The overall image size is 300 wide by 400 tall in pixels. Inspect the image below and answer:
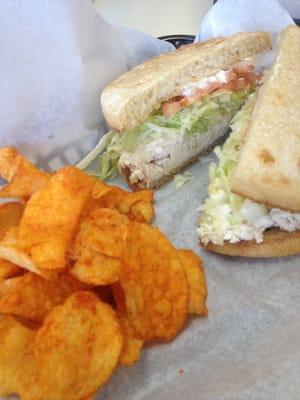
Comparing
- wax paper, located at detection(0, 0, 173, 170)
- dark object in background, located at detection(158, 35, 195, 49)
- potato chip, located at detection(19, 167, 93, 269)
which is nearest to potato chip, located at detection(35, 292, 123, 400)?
potato chip, located at detection(19, 167, 93, 269)

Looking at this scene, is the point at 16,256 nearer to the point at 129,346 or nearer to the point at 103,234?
the point at 103,234

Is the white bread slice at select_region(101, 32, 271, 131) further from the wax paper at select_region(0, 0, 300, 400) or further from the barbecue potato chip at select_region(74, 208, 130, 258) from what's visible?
the barbecue potato chip at select_region(74, 208, 130, 258)

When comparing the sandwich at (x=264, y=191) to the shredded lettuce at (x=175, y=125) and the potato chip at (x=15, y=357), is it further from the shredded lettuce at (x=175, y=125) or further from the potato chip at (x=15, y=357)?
the potato chip at (x=15, y=357)

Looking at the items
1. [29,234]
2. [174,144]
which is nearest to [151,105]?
[174,144]

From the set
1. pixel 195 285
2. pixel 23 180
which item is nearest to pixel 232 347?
pixel 195 285

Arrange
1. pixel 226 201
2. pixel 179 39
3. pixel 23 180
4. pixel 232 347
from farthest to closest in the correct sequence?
pixel 179 39 < pixel 226 201 < pixel 23 180 < pixel 232 347

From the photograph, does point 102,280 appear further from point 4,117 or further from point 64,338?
point 4,117

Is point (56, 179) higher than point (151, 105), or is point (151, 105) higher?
point (56, 179)
